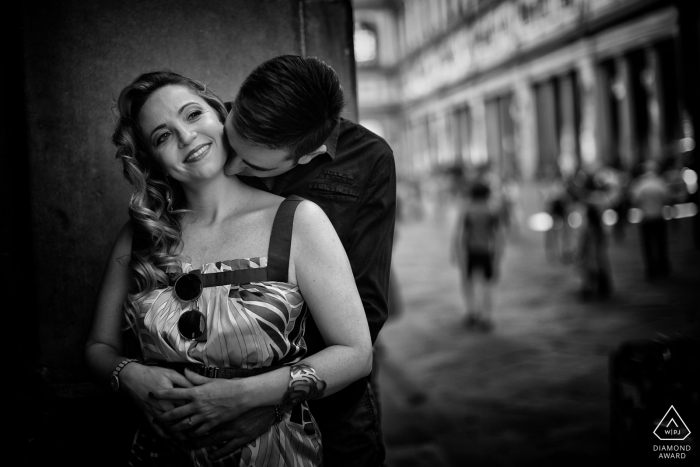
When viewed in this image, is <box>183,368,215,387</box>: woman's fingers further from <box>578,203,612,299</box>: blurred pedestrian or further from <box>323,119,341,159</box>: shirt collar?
<box>578,203,612,299</box>: blurred pedestrian

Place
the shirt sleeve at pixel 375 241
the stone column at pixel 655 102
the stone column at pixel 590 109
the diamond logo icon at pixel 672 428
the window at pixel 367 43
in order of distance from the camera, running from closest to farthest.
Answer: the shirt sleeve at pixel 375 241 → the diamond logo icon at pixel 672 428 → the stone column at pixel 655 102 → the stone column at pixel 590 109 → the window at pixel 367 43

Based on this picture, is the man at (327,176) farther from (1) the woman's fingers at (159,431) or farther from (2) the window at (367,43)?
(2) the window at (367,43)

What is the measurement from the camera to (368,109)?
3394cm

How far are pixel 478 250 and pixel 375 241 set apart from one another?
5.50m

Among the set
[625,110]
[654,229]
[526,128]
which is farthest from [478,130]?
[654,229]

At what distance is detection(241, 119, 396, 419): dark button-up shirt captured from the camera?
1509 millimetres

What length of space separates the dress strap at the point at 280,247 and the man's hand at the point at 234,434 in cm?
29

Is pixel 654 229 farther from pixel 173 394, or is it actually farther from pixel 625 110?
pixel 173 394

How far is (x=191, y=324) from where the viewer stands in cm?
132

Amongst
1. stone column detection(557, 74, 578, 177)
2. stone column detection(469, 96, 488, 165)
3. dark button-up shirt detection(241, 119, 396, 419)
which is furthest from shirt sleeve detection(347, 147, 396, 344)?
stone column detection(469, 96, 488, 165)

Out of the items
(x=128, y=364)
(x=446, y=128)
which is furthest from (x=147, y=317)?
(x=446, y=128)

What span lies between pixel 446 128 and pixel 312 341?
26.2 metres

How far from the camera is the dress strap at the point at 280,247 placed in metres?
1.37

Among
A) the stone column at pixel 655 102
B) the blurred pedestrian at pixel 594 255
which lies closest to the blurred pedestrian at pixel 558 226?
the stone column at pixel 655 102
